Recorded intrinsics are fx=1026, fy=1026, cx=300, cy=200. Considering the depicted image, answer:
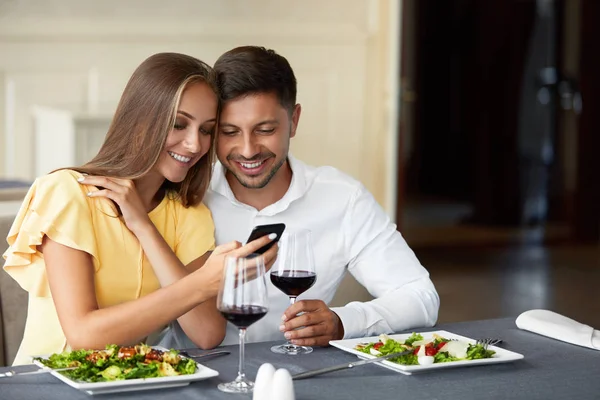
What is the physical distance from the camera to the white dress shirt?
2506mm

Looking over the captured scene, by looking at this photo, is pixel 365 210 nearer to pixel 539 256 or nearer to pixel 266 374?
pixel 266 374

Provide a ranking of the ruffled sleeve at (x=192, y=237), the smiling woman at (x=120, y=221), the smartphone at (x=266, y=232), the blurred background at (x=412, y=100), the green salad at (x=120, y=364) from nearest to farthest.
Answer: the green salad at (x=120, y=364) < the smartphone at (x=266, y=232) < the smiling woman at (x=120, y=221) < the ruffled sleeve at (x=192, y=237) < the blurred background at (x=412, y=100)

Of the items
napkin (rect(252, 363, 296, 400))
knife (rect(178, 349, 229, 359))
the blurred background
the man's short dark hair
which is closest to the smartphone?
knife (rect(178, 349, 229, 359))

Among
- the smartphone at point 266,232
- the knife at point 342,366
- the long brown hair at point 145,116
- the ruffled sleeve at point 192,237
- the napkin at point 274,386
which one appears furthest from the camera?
the ruffled sleeve at point 192,237

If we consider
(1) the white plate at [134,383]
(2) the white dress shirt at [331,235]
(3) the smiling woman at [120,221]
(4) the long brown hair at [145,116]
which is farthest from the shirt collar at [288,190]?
(1) the white plate at [134,383]

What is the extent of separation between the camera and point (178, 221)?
2346 millimetres

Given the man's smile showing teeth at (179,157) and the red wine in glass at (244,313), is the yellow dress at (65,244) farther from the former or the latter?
the red wine in glass at (244,313)

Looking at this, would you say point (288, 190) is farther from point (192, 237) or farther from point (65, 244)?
point (65, 244)

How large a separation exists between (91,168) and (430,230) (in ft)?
22.0

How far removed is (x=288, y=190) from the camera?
259cm

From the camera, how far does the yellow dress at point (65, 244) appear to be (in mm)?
2102

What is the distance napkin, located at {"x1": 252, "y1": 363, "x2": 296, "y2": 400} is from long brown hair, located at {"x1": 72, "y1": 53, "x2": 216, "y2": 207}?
2.53 ft

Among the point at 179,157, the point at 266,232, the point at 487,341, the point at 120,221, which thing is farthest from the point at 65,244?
the point at 487,341

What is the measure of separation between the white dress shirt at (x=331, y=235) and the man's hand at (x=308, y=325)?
0.33 meters
